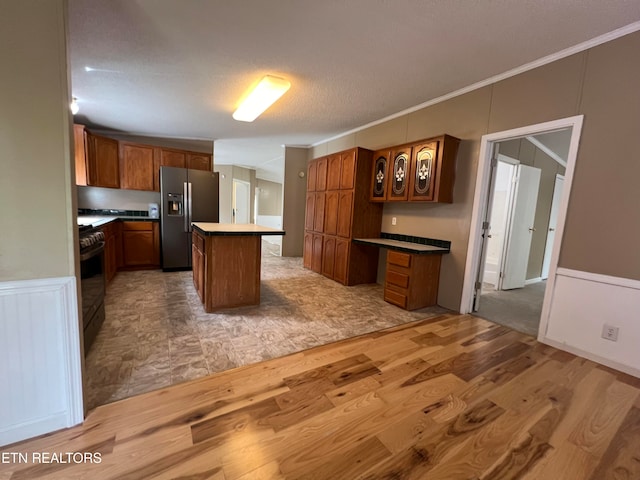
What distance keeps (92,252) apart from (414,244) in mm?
3418

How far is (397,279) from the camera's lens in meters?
3.32

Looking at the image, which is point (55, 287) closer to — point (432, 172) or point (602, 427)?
point (602, 427)

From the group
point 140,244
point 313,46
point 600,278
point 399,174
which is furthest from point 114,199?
point 600,278

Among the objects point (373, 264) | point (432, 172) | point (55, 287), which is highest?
point (432, 172)

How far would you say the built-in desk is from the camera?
3.17 m

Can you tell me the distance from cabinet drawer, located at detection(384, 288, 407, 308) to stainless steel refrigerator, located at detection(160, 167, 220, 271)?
11.0 ft

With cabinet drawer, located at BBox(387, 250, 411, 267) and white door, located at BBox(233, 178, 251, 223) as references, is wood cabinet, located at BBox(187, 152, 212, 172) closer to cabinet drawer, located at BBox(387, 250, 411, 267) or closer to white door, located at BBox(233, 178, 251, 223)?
cabinet drawer, located at BBox(387, 250, 411, 267)

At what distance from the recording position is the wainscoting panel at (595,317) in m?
2.02

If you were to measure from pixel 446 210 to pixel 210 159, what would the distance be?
14.4 ft

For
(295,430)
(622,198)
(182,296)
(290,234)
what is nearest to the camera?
(295,430)

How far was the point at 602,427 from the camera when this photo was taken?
4.95 feet

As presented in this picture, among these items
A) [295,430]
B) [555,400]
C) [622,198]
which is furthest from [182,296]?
[622,198]

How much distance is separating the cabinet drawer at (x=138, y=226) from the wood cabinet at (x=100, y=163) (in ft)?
2.52

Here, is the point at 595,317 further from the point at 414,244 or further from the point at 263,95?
the point at 263,95
